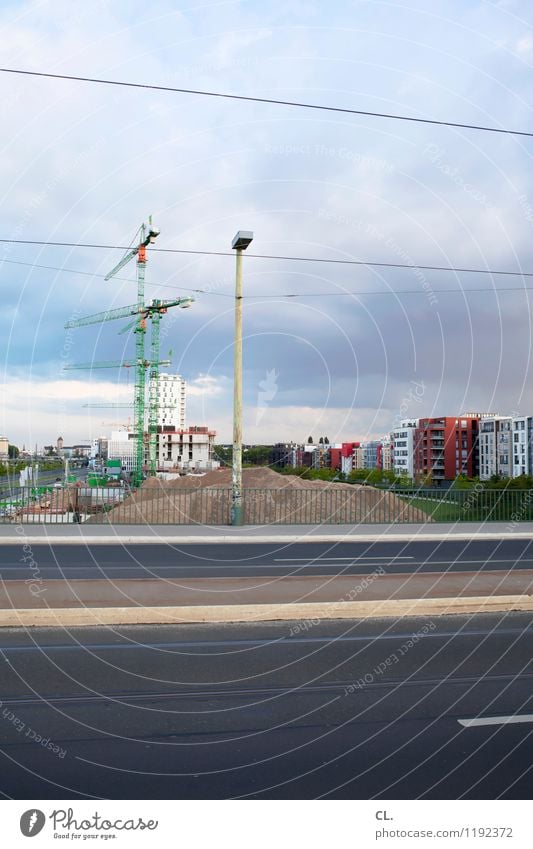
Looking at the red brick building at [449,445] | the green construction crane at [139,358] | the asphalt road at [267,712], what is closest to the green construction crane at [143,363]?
the green construction crane at [139,358]

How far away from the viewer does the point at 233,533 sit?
1864cm

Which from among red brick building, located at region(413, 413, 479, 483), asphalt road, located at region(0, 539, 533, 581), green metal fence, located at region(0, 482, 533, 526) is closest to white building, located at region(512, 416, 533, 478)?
red brick building, located at region(413, 413, 479, 483)

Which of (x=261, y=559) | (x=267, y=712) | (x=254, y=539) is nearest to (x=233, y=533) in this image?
(x=254, y=539)

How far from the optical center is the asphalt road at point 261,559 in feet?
38.4

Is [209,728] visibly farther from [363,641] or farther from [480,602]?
[480,602]

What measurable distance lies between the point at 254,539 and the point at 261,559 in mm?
4000

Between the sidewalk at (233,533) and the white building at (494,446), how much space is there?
4852 inches

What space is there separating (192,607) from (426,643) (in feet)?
9.44

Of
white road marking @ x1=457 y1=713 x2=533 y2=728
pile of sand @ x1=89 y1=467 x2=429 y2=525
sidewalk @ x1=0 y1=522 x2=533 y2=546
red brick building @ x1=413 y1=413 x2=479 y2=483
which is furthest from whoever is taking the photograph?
red brick building @ x1=413 y1=413 x2=479 y2=483

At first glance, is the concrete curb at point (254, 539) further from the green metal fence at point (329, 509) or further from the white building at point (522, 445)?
the white building at point (522, 445)

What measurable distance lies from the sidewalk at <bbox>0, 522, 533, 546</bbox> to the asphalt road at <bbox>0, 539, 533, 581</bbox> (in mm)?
704

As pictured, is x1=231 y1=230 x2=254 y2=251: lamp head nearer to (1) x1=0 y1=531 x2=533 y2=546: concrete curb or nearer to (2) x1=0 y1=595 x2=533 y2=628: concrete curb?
(1) x1=0 y1=531 x2=533 y2=546: concrete curb

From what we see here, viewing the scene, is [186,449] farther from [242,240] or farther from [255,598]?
[255,598]

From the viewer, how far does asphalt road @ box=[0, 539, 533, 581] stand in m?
11.7
